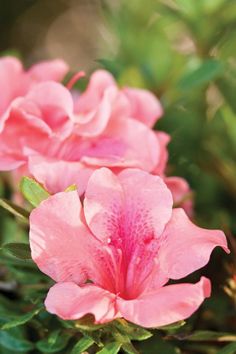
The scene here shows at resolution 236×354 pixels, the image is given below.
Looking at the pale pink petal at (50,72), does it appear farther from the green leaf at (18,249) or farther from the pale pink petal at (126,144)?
the green leaf at (18,249)

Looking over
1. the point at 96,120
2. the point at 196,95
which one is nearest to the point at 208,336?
the point at 96,120

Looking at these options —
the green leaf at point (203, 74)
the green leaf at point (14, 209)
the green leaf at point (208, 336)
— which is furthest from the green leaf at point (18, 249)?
the green leaf at point (203, 74)

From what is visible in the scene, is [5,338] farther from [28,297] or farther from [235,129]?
[235,129]

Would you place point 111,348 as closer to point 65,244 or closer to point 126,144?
→ point 65,244

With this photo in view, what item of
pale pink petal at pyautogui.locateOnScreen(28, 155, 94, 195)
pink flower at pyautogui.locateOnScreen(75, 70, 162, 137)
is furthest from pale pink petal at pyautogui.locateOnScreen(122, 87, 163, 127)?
pale pink petal at pyautogui.locateOnScreen(28, 155, 94, 195)

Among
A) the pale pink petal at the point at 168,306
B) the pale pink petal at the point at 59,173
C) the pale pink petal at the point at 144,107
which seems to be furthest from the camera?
the pale pink petal at the point at 144,107
